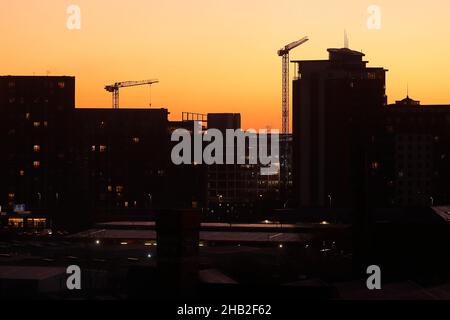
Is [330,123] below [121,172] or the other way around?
the other way around

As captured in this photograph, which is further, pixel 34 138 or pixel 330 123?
pixel 34 138

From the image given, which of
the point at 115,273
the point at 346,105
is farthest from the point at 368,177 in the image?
the point at 346,105

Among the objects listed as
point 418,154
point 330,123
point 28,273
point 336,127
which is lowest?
point 28,273

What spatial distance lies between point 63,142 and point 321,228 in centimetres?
8557

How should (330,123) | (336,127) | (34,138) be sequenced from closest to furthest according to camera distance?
(330,123) → (336,127) → (34,138)

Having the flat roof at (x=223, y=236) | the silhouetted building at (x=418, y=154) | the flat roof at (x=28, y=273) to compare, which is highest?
the silhouetted building at (x=418, y=154)

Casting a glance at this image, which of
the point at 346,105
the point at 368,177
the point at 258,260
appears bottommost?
the point at 258,260

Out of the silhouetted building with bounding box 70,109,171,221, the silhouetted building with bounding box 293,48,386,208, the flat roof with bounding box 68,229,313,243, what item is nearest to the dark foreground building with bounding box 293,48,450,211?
the silhouetted building with bounding box 293,48,386,208

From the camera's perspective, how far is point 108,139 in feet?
656

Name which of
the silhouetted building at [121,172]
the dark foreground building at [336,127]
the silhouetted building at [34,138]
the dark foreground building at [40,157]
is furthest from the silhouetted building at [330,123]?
the silhouetted building at [34,138]

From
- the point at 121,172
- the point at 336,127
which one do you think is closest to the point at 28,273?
the point at 336,127

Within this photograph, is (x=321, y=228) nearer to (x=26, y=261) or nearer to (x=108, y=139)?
(x=26, y=261)

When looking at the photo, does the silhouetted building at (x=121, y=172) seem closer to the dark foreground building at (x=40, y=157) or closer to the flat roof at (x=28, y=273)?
the dark foreground building at (x=40, y=157)

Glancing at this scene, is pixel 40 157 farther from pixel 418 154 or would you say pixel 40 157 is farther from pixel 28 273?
pixel 28 273
